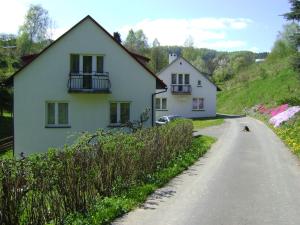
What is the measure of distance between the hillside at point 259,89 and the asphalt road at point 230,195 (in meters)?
33.6

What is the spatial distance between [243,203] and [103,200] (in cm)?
327

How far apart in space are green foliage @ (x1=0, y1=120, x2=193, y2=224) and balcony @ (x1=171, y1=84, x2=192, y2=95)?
3724 centimetres

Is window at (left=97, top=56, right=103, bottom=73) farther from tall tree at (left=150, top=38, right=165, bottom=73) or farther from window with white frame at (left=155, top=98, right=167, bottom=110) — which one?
tall tree at (left=150, top=38, right=165, bottom=73)

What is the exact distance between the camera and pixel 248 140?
2647 centimetres

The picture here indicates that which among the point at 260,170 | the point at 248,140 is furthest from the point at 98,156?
the point at 248,140

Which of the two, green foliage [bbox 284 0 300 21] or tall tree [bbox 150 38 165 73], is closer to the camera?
green foliage [bbox 284 0 300 21]

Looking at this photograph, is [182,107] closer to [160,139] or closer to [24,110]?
[24,110]

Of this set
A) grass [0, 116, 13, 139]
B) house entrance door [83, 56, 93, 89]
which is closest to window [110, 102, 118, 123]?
house entrance door [83, 56, 93, 89]

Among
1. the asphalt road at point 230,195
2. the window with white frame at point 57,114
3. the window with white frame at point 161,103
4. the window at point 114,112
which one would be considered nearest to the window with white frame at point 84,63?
the window with white frame at point 57,114

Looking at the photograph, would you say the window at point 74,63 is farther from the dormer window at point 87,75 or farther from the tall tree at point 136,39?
the tall tree at point 136,39

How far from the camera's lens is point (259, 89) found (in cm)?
6141

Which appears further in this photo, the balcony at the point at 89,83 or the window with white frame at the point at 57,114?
the window with white frame at the point at 57,114

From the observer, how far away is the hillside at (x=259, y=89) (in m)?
53.8

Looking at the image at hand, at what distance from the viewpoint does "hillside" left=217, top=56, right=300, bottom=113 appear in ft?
177
